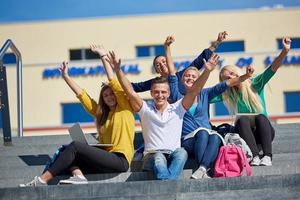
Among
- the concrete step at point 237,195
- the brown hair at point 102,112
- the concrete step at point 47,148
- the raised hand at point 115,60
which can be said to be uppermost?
the raised hand at point 115,60

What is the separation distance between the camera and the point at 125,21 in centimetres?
2730

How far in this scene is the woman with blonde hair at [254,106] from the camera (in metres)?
6.22

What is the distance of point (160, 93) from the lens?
19.9 feet

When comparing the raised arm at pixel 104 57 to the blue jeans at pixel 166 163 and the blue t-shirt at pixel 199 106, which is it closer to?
the blue t-shirt at pixel 199 106

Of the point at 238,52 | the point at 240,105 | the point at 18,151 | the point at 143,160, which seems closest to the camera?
the point at 143,160

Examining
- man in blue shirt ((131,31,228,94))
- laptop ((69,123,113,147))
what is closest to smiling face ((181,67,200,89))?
man in blue shirt ((131,31,228,94))

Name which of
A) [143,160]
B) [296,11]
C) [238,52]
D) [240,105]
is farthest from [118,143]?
[296,11]

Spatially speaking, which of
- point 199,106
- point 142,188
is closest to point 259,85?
point 199,106

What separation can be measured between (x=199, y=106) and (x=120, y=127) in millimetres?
890

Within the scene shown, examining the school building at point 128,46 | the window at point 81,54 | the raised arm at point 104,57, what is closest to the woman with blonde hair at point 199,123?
the raised arm at point 104,57

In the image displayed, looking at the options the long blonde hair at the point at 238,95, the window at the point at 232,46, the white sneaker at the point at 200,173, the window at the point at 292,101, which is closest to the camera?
the white sneaker at the point at 200,173

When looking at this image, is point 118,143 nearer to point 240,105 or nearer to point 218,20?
point 240,105

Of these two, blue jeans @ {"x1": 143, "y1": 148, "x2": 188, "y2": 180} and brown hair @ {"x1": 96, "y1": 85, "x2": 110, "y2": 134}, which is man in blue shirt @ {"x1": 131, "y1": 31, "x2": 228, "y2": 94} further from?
blue jeans @ {"x1": 143, "y1": 148, "x2": 188, "y2": 180}

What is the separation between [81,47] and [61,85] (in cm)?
202
